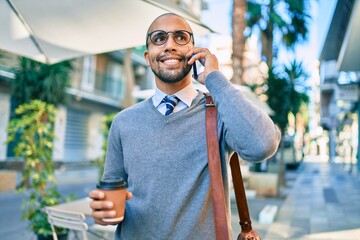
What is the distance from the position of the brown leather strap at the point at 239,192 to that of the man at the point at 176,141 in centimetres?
7

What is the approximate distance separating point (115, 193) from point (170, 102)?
577mm

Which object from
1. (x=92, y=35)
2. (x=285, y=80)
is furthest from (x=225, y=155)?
(x=285, y=80)

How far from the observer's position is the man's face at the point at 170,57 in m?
1.64

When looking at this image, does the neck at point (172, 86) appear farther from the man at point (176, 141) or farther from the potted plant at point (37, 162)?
the potted plant at point (37, 162)

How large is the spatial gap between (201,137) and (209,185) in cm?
20

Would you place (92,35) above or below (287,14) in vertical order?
below

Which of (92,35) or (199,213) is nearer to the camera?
(199,213)

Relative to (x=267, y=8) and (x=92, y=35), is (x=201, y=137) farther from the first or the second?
(x=267, y=8)

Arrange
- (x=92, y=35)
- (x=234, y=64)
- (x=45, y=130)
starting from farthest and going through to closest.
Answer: (x=234, y=64) < (x=45, y=130) < (x=92, y=35)

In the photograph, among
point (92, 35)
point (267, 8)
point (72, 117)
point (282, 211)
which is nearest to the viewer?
point (92, 35)

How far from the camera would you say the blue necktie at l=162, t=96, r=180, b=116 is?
1658mm

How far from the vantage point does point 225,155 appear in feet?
5.17

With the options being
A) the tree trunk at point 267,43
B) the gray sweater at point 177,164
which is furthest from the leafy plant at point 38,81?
the gray sweater at point 177,164

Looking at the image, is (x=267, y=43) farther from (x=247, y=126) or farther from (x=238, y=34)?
(x=247, y=126)
